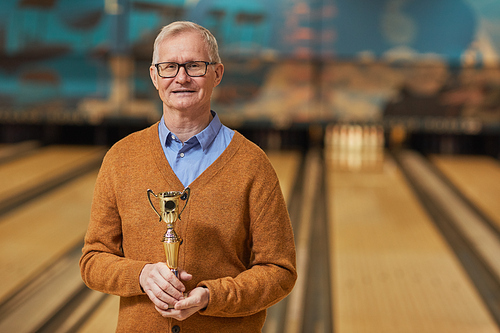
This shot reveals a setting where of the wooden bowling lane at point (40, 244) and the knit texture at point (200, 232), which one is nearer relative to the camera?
the knit texture at point (200, 232)

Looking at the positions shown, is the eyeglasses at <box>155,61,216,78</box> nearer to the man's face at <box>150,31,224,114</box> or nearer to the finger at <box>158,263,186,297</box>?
the man's face at <box>150,31,224,114</box>

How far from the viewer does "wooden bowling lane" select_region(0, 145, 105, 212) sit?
360 centimetres

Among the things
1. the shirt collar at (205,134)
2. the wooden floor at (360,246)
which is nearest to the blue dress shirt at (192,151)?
the shirt collar at (205,134)

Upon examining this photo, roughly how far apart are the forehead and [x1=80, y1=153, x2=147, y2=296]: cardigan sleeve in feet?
0.63

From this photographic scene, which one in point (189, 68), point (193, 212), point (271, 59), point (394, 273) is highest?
point (271, 59)

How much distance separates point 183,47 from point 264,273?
1.18 ft

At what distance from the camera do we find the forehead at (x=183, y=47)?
0.86 meters

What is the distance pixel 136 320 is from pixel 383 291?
1.77m

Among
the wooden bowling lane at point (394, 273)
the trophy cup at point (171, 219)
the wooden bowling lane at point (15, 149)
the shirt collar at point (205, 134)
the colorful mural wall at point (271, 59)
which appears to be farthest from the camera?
the colorful mural wall at point (271, 59)

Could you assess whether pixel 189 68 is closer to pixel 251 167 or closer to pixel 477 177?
pixel 251 167

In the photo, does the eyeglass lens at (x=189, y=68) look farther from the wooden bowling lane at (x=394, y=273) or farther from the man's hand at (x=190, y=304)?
the wooden bowling lane at (x=394, y=273)

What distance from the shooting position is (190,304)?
80 cm

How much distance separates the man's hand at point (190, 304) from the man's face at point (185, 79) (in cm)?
27

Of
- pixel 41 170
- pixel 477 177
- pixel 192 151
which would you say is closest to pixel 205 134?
pixel 192 151
